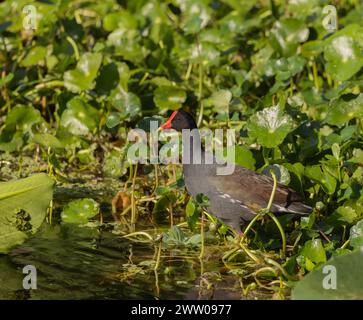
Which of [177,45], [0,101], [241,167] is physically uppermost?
[177,45]

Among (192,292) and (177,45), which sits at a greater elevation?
(177,45)

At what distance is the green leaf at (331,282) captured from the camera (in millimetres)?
3812

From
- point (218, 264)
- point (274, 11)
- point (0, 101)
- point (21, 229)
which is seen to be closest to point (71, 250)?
point (21, 229)

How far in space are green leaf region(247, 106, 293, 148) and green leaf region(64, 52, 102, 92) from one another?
5.50ft

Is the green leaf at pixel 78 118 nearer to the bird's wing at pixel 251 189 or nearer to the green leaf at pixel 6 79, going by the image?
the green leaf at pixel 6 79

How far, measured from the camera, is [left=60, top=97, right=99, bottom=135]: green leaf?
242 inches

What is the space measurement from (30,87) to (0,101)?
25 centimetres

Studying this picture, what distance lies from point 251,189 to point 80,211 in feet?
3.40

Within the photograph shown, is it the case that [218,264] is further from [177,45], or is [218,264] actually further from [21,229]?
[177,45]

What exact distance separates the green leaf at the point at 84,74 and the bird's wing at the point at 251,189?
5.28ft

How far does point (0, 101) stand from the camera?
6.85 meters

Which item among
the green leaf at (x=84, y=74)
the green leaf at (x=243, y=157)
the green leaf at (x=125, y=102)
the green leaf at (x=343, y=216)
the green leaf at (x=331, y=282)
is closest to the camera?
the green leaf at (x=331, y=282)

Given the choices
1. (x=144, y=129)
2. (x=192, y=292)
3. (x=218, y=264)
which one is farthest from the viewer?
(x=144, y=129)

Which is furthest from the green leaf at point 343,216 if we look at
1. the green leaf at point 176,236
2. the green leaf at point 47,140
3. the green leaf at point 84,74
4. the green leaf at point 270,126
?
the green leaf at point 84,74
